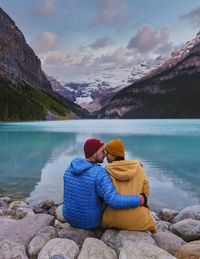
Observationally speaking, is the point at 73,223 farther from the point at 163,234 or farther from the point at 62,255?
the point at 163,234

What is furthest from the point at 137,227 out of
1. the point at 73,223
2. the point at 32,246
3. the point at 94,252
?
the point at 32,246

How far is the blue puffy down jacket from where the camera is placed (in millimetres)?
5004

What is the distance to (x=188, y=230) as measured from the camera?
20.4ft

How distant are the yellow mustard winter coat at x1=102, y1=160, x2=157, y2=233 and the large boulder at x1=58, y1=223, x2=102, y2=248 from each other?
612mm

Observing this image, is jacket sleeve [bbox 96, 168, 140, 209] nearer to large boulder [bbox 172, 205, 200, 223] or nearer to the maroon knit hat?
the maroon knit hat

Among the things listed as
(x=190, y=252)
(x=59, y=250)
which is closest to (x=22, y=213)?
(x=59, y=250)

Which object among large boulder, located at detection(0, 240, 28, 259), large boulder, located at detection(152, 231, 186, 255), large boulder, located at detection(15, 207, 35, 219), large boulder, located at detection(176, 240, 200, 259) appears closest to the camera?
large boulder, located at detection(176, 240, 200, 259)

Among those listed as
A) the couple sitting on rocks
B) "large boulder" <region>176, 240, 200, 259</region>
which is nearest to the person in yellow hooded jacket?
the couple sitting on rocks

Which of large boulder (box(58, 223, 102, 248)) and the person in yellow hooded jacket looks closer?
the person in yellow hooded jacket

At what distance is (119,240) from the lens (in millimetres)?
5102

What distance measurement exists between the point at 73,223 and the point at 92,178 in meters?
1.51

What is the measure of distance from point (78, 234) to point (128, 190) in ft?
5.26

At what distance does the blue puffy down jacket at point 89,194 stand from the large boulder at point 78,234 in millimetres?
158

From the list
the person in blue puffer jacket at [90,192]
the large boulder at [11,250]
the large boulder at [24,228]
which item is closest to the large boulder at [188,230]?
the person in blue puffer jacket at [90,192]
